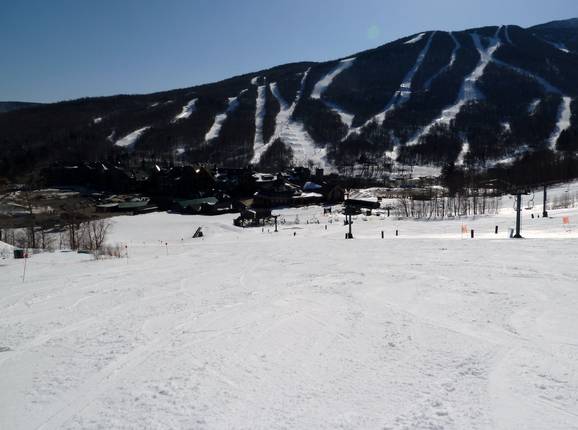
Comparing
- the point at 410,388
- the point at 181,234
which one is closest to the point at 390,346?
the point at 410,388

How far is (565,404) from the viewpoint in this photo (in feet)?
14.9

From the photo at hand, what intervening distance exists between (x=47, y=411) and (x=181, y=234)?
3605cm

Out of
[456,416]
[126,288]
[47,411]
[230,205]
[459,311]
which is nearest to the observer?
[456,416]

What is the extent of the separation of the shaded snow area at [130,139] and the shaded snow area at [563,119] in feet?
479

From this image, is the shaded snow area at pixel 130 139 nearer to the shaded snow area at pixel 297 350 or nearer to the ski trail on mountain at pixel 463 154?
the ski trail on mountain at pixel 463 154

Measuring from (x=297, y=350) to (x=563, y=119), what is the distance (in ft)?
614

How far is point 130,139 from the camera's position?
160750 mm

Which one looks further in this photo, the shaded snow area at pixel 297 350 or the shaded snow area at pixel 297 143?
the shaded snow area at pixel 297 143

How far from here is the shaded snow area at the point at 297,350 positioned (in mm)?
4590

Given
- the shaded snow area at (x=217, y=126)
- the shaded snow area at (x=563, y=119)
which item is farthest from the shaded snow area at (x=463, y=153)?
the shaded snow area at (x=217, y=126)

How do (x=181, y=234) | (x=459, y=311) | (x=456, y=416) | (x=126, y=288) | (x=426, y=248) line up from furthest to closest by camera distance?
(x=181, y=234), (x=426, y=248), (x=126, y=288), (x=459, y=311), (x=456, y=416)

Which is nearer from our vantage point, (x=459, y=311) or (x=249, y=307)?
(x=459, y=311)

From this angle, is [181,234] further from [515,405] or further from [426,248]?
[515,405]

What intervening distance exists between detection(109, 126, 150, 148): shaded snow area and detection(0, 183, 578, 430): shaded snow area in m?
154
